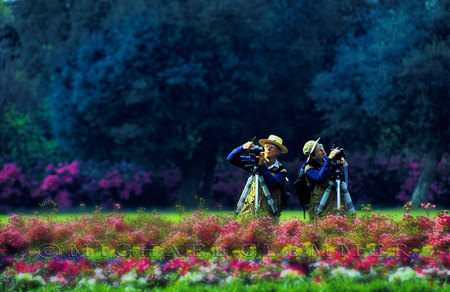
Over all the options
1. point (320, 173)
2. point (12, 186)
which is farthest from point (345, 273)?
point (12, 186)

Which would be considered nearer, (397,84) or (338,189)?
(338,189)

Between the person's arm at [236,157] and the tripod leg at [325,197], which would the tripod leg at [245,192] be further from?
the tripod leg at [325,197]

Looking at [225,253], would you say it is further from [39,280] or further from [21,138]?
[21,138]

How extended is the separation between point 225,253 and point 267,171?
1.30 m

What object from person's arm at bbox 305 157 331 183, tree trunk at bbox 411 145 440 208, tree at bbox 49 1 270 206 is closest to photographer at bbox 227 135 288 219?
person's arm at bbox 305 157 331 183

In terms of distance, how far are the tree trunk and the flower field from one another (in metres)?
16.8

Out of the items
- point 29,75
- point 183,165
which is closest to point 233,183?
point 183,165

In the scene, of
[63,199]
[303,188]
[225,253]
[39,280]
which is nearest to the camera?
[39,280]

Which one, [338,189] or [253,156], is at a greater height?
[253,156]

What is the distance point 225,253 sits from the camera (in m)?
9.55

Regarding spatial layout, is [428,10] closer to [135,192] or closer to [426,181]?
[426,181]

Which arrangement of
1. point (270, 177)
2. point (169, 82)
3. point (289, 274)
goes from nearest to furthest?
1. point (289, 274)
2. point (270, 177)
3. point (169, 82)

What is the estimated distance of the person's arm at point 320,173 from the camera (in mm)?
10055

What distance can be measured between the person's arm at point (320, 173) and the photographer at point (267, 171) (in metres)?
0.42
